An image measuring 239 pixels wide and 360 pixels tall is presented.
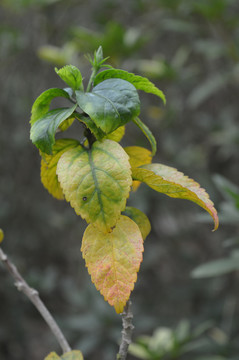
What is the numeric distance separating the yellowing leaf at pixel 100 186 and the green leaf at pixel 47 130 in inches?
1.6

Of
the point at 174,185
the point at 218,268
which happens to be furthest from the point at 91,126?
the point at 218,268

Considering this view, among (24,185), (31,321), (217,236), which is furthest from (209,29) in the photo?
(31,321)

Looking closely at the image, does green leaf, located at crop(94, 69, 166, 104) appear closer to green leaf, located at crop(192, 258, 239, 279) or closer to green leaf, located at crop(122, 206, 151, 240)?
green leaf, located at crop(122, 206, 151, 240)

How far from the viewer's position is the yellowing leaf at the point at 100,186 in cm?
54

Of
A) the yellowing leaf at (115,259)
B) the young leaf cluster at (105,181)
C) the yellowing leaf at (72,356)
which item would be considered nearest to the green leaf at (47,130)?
the young leaf cluster at (105,181)

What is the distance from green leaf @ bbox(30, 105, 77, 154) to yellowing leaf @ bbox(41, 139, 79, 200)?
5 cm

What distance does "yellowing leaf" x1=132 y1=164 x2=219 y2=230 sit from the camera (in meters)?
0.56

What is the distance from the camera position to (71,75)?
0.59 metres

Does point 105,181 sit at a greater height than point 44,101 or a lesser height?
lesser

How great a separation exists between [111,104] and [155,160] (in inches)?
67.7

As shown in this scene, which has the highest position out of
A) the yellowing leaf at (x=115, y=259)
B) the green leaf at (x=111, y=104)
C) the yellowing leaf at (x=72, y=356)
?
the green leaf at (x=111, y=104)

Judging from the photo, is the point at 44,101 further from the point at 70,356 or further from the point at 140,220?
the point at 70,356

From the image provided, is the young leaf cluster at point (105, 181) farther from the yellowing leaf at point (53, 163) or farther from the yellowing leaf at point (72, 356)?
the yellowing leaf at point (72, 356)

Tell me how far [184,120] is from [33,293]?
7.40 ft
